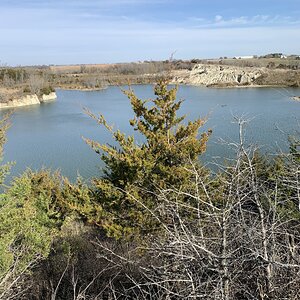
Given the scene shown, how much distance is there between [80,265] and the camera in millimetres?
7184

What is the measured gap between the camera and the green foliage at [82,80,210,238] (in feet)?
23.3

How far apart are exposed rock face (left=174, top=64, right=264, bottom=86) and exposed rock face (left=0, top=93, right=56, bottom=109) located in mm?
26745

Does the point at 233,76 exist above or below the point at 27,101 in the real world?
above

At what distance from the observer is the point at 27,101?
169ft

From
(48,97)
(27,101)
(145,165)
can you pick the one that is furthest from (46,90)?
(145,165)

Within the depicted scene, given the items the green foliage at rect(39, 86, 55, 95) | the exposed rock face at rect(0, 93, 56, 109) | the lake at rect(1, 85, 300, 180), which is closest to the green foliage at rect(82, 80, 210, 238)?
the lake at rect(1, 85, 300, 180)

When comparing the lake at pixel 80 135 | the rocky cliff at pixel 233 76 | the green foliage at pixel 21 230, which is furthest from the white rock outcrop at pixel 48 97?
the green foliage at pixel 21 230

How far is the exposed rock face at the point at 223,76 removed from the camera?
72.8 metres

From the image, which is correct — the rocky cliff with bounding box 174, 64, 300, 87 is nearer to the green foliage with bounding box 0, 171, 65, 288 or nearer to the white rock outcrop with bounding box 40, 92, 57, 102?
the white rock outcrop with bounding box 40, 92, 57, 102

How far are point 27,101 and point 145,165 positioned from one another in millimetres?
47948

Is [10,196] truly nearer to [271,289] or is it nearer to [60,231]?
[60,231]

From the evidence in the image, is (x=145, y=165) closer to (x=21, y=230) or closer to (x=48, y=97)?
(x=21, y=230)

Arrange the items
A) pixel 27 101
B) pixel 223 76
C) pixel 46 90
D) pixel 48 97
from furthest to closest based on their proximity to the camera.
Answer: pixel 223 76 < pixel 48 97 < pixel 46 90 < pixel 27 101

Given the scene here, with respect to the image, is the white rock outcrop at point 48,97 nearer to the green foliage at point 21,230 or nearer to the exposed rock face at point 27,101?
the exposed rock face at point 27,101
